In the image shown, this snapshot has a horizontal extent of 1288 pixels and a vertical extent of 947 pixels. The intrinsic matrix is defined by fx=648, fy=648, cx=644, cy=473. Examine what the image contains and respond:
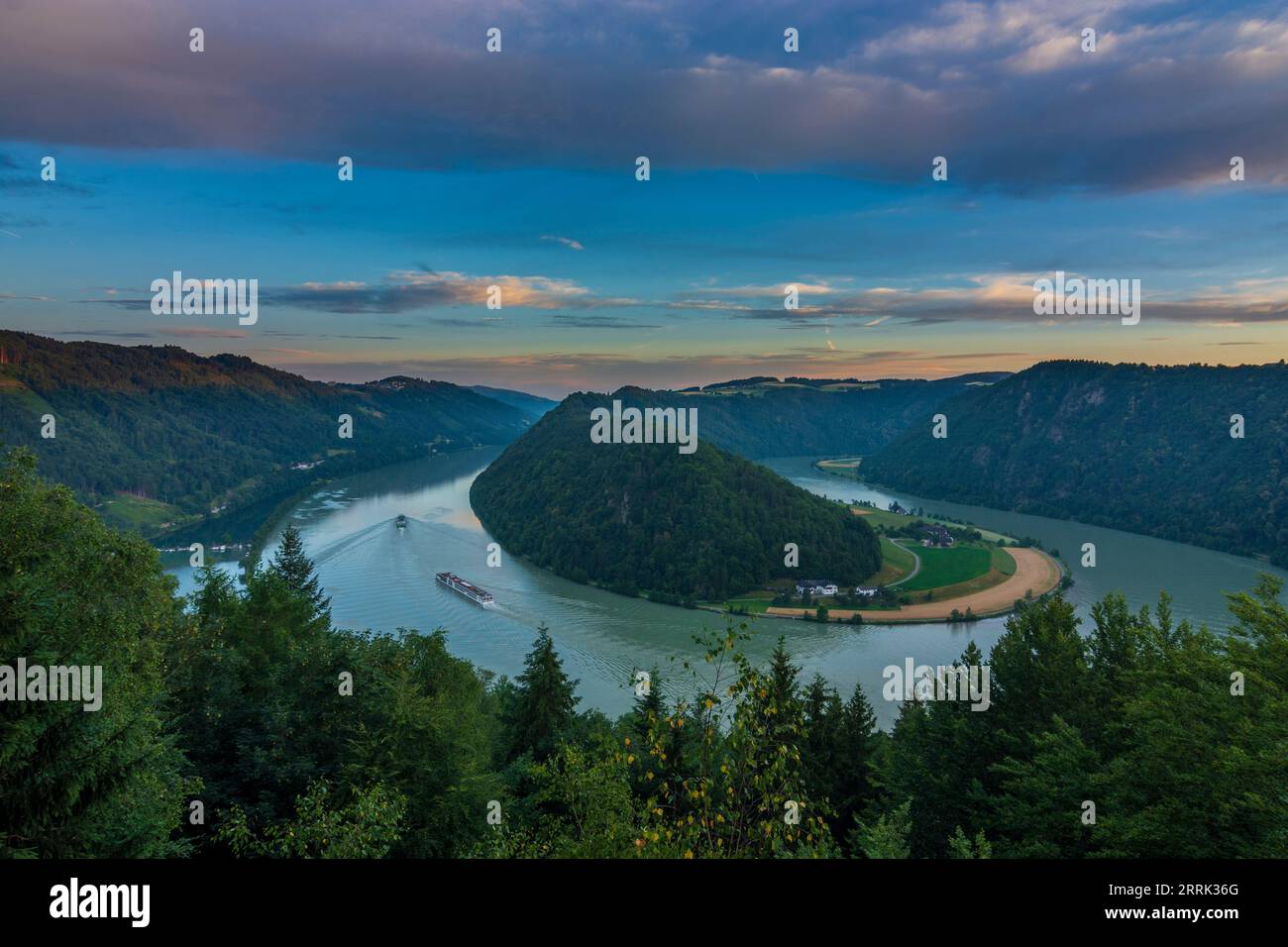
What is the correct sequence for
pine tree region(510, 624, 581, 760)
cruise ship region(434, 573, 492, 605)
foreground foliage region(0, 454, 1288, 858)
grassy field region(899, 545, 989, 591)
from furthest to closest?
grassy field region(899, 545, 989, 591), cruise ship region(434, 573, 492, 605), pine tree region(510, 624, 581, 760), foreground foliage region(0, 454, 1288, 858)

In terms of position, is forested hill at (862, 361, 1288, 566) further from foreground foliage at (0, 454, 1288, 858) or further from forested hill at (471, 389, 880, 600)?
foreground foliage at (0, 454, 1288, 858)

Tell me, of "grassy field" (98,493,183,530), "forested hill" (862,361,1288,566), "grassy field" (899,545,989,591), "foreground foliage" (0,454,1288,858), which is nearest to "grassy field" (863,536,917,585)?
"grassy field" (899,545,989,591)

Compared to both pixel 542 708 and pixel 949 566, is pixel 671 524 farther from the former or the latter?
pixel 542 708

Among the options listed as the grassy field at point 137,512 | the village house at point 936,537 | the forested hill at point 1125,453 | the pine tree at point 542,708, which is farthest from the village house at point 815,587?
the grassy field at point 137,512

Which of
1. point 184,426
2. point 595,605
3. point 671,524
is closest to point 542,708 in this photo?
point 595,605
